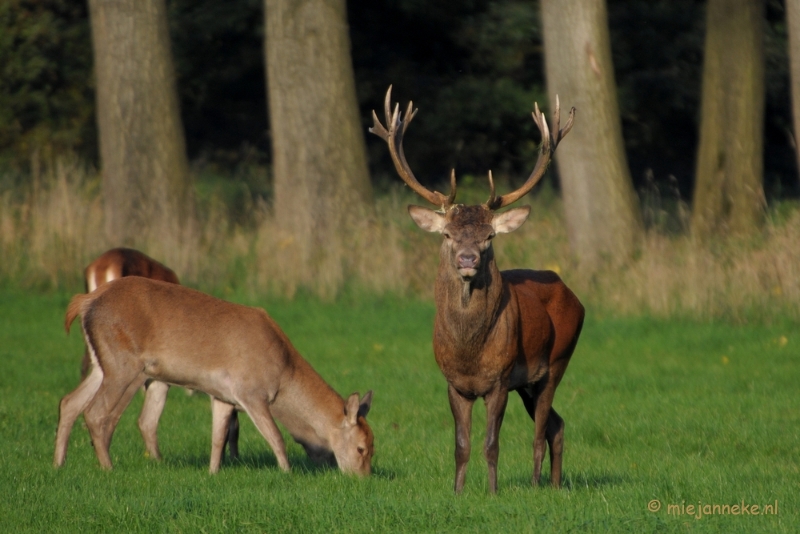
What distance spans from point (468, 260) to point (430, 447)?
2.72m

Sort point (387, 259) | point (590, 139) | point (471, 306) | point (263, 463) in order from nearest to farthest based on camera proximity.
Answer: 1. point (471, 306)
2. point (263, 463)
3. point (590, 139)
4. point (387, 259)

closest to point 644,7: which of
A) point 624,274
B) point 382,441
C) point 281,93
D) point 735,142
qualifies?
point 735,142

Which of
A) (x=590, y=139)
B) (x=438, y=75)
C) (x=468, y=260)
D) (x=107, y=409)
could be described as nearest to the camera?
(x=468, y=260)

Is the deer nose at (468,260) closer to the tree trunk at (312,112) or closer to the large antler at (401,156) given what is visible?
the large antler at (401,156)

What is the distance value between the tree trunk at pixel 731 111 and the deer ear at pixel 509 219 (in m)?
10.8

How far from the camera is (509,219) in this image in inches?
281

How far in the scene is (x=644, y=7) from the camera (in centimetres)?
2758

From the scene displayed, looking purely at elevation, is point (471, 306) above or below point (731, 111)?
below

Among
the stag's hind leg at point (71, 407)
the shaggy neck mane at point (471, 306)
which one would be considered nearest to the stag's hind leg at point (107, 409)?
the stag's hind leg at point (71, 407)

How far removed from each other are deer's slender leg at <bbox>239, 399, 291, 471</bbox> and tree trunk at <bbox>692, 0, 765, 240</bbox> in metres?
10.5

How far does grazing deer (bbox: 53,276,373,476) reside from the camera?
26.9 ft

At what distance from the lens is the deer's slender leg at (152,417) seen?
884cm

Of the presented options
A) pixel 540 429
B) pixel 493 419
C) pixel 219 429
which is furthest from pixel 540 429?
pixel 219 429

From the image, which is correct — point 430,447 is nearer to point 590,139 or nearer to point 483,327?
point 483,327
